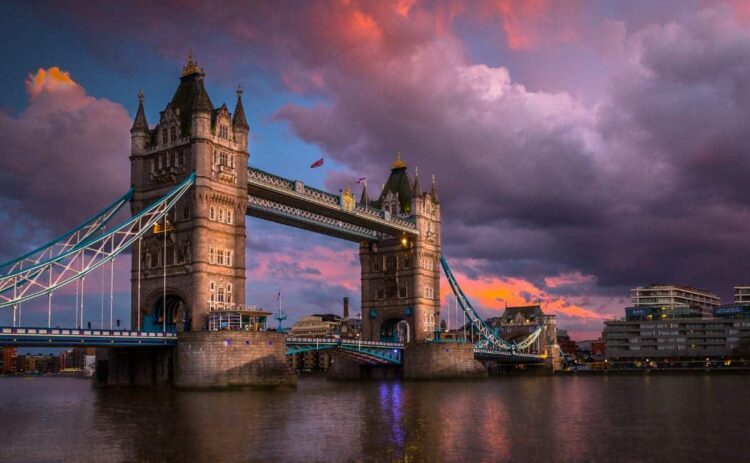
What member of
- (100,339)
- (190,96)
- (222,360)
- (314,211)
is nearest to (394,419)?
(222,360)

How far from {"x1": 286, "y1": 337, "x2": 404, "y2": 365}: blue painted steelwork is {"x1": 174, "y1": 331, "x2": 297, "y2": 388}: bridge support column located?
34.6 ft

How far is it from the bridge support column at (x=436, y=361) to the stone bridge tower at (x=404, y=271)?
23.3ft

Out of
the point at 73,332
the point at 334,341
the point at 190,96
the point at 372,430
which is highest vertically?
the point at 190,96

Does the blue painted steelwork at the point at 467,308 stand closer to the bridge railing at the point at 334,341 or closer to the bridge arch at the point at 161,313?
the bridge railing at the point at 334,341

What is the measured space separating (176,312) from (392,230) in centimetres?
3852

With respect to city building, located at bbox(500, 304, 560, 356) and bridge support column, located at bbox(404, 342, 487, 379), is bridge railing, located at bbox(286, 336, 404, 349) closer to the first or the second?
bridge support column, located at bbox(404, 342, 487, 379)

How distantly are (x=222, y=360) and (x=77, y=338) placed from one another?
12266 millimetres

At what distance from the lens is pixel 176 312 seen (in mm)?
84125

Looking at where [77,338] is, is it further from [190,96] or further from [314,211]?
[314,211]

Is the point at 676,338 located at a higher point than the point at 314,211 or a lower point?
lower

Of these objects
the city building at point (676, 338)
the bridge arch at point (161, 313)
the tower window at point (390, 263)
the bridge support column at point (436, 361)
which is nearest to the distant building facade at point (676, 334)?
the city building at point (676, 338)

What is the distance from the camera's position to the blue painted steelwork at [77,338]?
62.1 meters

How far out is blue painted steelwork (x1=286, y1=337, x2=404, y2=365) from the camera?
8919 cm

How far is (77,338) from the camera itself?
6581 centimetres
